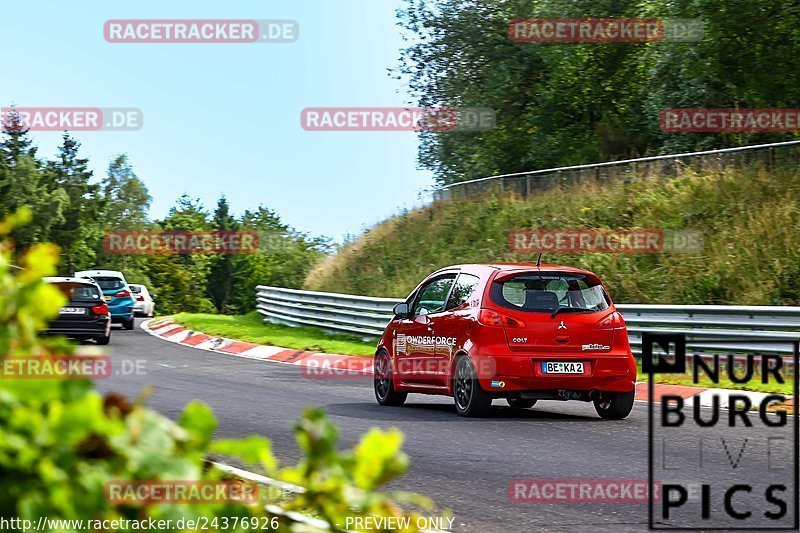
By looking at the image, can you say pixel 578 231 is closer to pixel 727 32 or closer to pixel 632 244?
pixel 632 244

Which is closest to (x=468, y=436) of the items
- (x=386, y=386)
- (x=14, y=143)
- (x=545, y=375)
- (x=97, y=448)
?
(x=545, y=375)

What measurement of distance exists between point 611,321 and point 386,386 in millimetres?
3161

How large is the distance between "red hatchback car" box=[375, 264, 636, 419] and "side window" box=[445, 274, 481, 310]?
0.04 feet

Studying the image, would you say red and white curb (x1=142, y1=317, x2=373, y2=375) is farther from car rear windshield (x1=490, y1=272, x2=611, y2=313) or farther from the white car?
the white car

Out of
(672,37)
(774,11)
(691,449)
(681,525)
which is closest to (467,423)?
(691,449)

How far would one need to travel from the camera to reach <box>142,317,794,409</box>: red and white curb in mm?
14312

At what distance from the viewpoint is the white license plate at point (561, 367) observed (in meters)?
12.4

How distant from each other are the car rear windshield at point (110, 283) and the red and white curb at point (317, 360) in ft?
6.64

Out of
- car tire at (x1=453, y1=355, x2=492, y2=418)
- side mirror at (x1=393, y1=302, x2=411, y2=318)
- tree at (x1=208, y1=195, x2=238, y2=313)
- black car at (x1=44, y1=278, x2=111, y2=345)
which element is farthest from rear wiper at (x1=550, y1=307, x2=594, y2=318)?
tree at (x1=208, y1=195, x2=238, y2=313)

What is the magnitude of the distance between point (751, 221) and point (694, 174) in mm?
3158

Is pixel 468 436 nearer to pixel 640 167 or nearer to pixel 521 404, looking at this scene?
pixel 521 404

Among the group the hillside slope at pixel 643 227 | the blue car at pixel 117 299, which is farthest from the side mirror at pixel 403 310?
the blue car at pixel 117 299

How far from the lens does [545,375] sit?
1238 cm

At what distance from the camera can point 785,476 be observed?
8.72 metres
